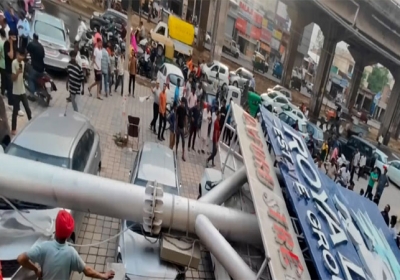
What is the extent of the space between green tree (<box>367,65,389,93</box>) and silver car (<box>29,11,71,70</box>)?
58.8 feet

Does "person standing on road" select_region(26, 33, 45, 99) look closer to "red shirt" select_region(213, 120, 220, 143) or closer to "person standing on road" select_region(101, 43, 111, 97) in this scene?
"person standing on road" select_region(101, 43, 111, 97)

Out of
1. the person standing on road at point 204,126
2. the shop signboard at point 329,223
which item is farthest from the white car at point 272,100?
the shop signboard at point 329,223

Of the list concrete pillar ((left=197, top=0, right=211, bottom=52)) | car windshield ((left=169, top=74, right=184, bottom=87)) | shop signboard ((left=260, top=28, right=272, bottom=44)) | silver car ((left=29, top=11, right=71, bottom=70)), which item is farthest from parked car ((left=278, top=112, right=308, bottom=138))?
shop signboard ((left=260, top=28, right=272, bottom=44))

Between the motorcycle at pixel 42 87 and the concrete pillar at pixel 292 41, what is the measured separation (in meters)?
20.6

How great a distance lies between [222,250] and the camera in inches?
169

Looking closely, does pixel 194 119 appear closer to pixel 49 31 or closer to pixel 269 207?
pixel 49 31

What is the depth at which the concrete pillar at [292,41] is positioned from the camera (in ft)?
84.7

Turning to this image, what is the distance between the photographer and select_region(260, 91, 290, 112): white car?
66.4 feet

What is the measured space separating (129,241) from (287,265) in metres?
2.81

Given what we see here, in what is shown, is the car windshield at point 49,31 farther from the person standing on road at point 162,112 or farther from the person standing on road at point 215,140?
the person standing on road at point 215,140

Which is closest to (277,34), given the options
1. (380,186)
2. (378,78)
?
(378,78)

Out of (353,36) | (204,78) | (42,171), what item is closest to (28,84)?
(42,171)

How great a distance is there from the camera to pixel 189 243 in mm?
4844

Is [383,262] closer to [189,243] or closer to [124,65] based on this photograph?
[189,243]
